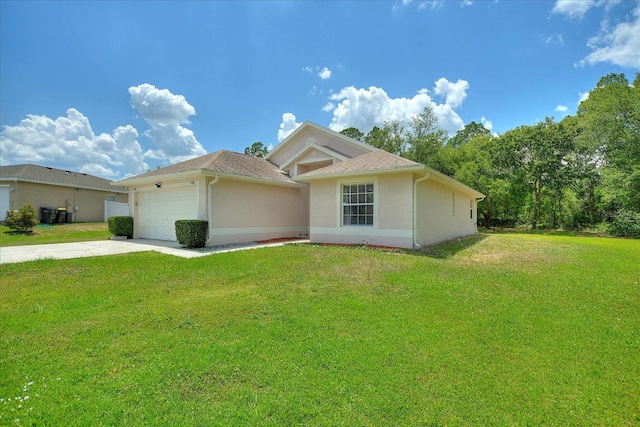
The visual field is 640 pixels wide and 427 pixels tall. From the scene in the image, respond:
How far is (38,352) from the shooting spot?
3.29 metres

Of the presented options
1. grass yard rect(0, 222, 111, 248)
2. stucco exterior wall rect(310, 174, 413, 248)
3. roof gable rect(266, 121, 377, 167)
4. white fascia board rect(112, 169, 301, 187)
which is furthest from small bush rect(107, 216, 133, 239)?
stucco exterior wall rect(310, 174, 413, 248)

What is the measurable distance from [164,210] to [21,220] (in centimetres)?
825

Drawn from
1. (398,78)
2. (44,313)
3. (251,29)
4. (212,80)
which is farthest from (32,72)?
(398,78)

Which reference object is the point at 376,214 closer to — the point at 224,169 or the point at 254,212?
the point at 254,212

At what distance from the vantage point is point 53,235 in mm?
15633

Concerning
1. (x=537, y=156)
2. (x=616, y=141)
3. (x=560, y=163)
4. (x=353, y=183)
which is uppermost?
(x=616, y=141)

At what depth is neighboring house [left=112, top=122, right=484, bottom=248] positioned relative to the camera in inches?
427

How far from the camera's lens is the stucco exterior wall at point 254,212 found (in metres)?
12.1

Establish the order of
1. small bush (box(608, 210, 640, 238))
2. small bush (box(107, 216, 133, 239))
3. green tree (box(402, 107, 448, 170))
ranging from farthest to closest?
green tree (box(402, 107, 448, 170)) → small bush (box(608, 210, 640, 238)) → small bush (box(107, 216, 133, 239))

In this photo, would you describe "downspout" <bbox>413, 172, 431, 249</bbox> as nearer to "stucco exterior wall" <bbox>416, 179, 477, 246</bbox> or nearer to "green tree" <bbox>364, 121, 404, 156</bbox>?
"stucco exterior wall" <bbox>416, 179, 477, 246</bbox>

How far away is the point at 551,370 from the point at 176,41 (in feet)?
52.1

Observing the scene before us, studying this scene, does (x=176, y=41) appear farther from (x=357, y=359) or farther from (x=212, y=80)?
(x=357, y=359)

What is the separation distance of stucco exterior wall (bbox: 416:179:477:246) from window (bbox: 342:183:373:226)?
1.84 m

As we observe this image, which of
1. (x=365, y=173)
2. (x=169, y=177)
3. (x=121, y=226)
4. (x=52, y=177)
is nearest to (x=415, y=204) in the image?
(x=365, y=173)
